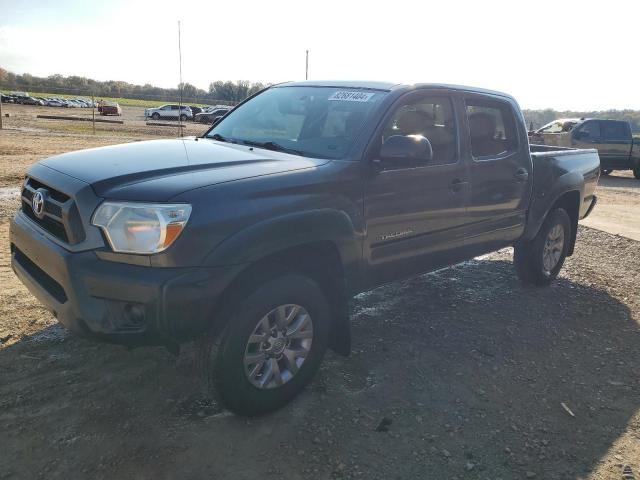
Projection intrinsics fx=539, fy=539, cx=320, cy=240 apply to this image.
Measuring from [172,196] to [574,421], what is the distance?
266cm

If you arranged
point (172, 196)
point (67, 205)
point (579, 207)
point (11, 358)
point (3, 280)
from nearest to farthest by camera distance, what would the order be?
1. point (172, 196)
2. point (67, 205)
3. point (11, 358)
4. point (3, 280)
5. point (579, 207)

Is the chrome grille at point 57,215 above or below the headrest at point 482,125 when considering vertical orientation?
below

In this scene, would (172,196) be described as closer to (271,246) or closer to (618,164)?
(271,246)

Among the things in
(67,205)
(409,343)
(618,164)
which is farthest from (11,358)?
(618,164)

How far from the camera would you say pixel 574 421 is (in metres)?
3.23

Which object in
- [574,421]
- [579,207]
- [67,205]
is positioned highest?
[67,205]

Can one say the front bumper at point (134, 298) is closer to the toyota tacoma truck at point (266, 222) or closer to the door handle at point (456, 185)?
the toyota tacoma truck at point (266, 222)

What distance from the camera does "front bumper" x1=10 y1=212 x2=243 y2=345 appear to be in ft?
8.20

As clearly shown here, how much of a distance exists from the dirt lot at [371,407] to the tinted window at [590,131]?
1363 centimetres

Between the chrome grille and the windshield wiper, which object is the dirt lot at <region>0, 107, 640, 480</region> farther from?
the windshield wiper

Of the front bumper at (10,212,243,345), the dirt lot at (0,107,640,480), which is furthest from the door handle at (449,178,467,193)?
the front bumper at (10,212,243,345)

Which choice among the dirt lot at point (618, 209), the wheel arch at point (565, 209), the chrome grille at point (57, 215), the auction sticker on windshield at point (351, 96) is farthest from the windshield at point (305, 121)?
the dirt lot at point (618, 209)

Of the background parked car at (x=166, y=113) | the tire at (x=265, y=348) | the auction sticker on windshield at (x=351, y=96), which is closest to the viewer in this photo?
the tire at (x=265, y=348)

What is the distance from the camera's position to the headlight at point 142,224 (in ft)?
8.27
